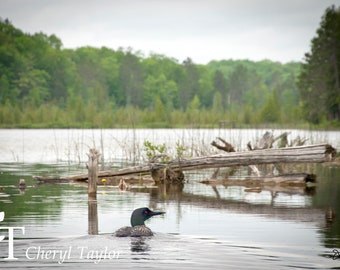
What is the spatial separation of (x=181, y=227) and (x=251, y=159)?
7511 mm

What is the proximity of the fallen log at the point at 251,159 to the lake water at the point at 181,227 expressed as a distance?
729 mm

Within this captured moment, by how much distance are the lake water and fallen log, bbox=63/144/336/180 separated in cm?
73

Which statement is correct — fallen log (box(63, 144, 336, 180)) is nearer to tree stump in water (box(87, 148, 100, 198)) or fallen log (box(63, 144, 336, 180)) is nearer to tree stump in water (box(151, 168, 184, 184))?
tree stump in water (box(151, 168, 184, 184))

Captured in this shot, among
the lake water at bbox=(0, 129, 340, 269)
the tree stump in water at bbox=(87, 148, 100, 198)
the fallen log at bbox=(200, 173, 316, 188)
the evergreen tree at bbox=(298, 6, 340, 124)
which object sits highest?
the evergreen tree at bbox=(298, 6, 340, 124)

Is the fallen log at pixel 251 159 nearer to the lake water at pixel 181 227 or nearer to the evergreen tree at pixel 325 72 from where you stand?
the lake water at pixel 181 227

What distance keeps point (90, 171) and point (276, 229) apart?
21.4 ft

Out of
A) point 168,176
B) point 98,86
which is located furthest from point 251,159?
point 98,86

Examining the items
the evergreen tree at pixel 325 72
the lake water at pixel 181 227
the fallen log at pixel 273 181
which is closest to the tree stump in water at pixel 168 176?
the lake water at pixel 181 227

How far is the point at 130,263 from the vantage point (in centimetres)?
1133

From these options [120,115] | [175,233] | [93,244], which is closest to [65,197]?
[175,233]

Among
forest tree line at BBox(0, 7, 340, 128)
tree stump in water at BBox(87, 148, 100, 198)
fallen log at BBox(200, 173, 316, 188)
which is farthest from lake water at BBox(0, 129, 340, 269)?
forest tree line at BBox(0, 7, 340, 128)

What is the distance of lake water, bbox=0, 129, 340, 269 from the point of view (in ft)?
38.3

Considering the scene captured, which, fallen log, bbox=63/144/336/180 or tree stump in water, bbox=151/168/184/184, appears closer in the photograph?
fallen log, bbox=63/144/336/180

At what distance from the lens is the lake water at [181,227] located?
460 inches
